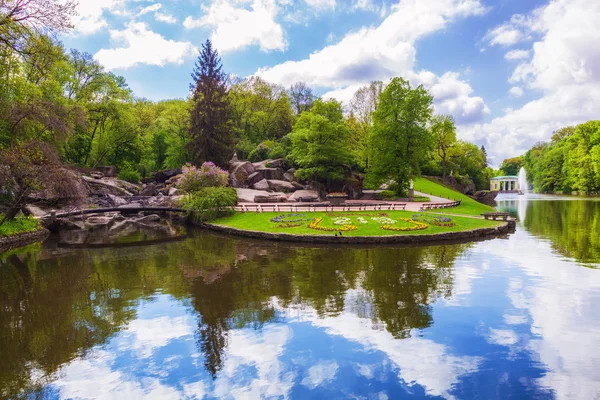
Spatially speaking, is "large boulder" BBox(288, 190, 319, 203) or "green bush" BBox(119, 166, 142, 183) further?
"green bush" BBox(119, 166, 142, 183)

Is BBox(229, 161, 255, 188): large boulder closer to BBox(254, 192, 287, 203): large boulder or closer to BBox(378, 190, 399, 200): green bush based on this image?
BBox(254, 192, 287, 203): large boulder

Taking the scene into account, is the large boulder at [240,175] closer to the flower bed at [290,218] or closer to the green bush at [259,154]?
the green bush at [259,154]

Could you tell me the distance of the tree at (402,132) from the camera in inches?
1502

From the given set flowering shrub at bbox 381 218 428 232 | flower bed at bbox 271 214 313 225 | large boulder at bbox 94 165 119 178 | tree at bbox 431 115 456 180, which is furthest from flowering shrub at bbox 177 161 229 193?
tree at bbox 431 115 456 180

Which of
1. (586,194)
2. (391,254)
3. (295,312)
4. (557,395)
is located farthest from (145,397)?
(586,194)

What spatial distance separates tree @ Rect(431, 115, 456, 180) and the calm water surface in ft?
139

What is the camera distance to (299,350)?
834 cm

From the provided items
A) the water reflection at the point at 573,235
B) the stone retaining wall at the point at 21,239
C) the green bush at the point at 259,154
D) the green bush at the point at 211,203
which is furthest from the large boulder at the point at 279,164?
the water reflection at the point at 573,235

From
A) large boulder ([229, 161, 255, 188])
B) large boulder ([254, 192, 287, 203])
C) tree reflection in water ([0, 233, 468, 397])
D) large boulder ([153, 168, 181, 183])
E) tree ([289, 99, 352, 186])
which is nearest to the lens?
tree reflection in water ([0, 233, 468, 397])

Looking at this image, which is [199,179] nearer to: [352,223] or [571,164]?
[352,223]

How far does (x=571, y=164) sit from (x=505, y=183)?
33409mm

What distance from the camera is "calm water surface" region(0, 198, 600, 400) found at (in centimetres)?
702

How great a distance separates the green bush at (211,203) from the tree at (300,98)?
4676 centimetres

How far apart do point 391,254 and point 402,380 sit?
11.6 m
